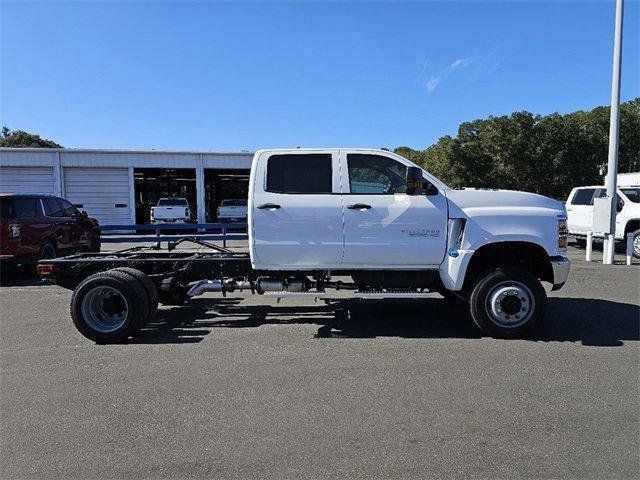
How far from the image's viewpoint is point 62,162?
24.4 metres

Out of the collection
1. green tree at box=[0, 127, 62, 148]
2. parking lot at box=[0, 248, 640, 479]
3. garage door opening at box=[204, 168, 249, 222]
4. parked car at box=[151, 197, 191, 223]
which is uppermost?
green tree at box=[0, 127, 62, 148]

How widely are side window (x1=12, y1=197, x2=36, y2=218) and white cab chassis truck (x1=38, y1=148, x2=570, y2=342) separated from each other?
478 cm

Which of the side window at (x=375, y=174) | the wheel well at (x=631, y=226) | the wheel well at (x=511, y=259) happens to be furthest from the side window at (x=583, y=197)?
the side window at (x=375, y=174)

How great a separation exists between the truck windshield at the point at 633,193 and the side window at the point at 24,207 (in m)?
16.2

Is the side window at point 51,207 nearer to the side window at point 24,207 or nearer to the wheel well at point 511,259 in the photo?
the side window at point 24,207

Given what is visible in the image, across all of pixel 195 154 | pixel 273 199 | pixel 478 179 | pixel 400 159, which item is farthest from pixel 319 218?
pixel 478 179

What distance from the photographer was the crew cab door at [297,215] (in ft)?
19.1

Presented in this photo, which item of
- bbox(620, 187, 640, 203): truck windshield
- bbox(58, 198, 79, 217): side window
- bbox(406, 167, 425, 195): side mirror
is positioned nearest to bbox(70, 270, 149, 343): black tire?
bbox(406, 167, 425, 195): side mirror

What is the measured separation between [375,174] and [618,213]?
12034 mm

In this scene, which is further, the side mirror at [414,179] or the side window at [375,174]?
the side window at [375,174]

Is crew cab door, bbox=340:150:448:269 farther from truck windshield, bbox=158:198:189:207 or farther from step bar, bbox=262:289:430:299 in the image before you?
truck windshield, bbox=158:198:189:207

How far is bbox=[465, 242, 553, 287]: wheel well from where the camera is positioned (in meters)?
5.95

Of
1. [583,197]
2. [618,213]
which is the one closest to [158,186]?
[583,197]

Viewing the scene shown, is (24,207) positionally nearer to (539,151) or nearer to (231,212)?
(231,212)
